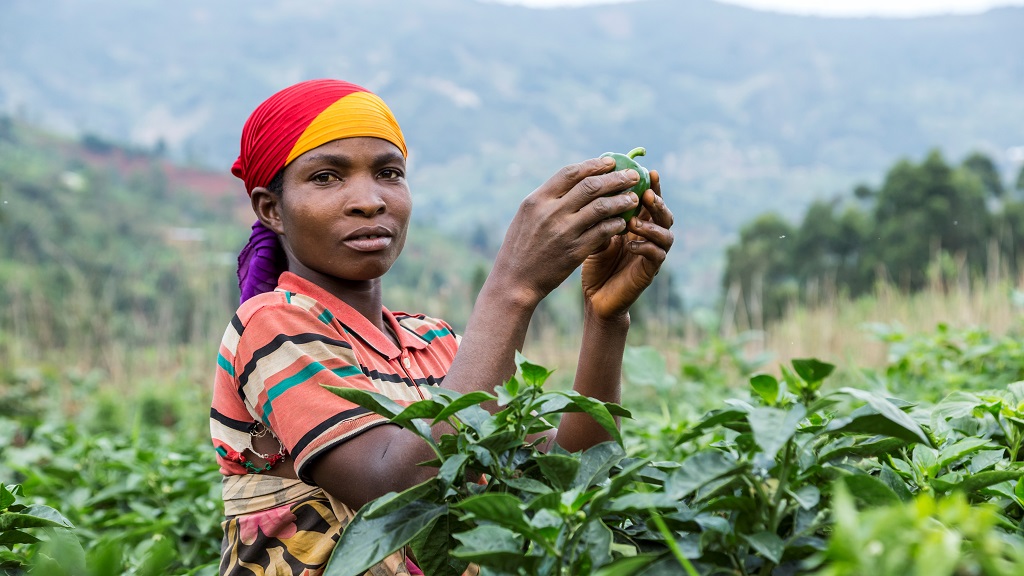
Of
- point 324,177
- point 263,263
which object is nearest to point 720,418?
point 324,177

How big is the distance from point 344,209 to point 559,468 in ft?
2.57

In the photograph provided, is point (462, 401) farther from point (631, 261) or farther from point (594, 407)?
point (631, 261)

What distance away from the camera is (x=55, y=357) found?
8.61m

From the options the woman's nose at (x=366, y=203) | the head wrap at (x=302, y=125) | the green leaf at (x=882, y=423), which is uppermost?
the head wrap at (x=302, y=125)

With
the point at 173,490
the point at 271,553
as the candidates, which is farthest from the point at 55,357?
the point at 271,553

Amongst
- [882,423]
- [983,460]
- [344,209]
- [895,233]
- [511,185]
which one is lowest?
[895,233]

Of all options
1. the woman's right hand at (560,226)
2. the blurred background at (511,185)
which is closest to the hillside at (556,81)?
the blurred background at (511,185)

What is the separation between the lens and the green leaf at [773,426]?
73 cm

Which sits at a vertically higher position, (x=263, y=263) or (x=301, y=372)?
(x=263, y=263)

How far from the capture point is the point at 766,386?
3.02 feet

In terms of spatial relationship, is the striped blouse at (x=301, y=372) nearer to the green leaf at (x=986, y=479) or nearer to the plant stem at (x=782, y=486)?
the plant stem at (x=782, y=486)

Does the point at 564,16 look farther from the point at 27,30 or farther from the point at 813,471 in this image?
the point at 813,471

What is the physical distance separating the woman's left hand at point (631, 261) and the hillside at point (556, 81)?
4690cm

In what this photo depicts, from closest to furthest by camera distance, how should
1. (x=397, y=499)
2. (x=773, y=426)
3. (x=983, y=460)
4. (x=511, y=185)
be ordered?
(x=773, y=426), (x=397, y=499), (x=983, y=460), (x=511, y=185)
